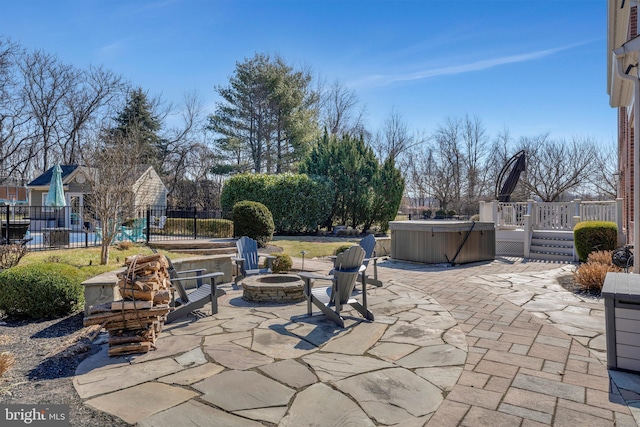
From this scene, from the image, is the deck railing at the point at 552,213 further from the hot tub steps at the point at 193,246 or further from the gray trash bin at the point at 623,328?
the hot tub steps at the point at 193,246

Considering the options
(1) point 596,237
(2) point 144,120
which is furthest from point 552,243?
(2) point 144,120

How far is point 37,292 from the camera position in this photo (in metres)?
4.62

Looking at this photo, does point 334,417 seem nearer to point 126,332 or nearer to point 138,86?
point 126,332

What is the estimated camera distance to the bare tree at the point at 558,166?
2611 cm

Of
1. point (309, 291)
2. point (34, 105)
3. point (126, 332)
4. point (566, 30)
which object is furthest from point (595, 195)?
point (34, 105)

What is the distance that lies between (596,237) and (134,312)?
393 inches

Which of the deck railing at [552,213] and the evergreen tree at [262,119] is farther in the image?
the evergreen tree at [262,119]

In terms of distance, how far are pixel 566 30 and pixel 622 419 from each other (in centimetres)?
1234

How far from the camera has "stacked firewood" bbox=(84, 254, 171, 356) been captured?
3443 millimetres

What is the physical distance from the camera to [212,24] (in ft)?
36.9

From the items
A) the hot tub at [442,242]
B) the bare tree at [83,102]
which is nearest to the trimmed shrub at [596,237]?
the hot tub at [442,242]

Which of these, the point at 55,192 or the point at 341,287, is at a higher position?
the point at 55,192

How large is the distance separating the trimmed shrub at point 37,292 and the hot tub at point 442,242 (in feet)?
23.7

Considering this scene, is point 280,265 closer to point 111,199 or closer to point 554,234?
point 111,199
